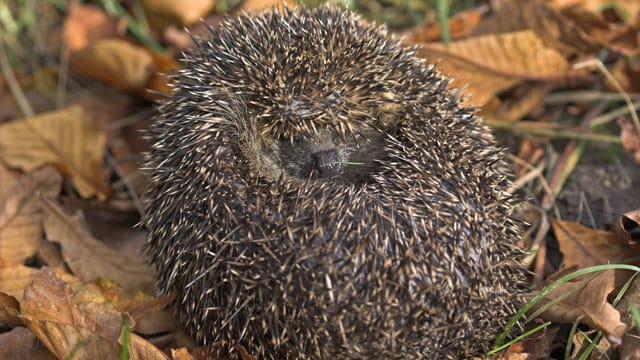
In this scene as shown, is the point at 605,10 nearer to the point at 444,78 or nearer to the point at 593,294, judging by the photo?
the point at 444,78

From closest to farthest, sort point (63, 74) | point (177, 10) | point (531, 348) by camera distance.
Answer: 1. point (531, 348)
2. point (177, 10)
3. point (63, 74)

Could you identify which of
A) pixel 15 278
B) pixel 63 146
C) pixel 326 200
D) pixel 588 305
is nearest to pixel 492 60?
pixel 588 305

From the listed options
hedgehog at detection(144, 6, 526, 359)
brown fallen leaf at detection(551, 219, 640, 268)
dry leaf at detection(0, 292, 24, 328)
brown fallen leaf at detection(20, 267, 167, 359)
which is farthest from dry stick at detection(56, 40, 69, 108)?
brown fallen leaf at detection(551, 219, 640, 268)

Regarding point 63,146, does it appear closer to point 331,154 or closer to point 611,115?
point 331,154

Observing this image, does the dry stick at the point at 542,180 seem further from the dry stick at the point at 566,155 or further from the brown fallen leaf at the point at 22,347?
the brown fallen leaf at the point at 22,347

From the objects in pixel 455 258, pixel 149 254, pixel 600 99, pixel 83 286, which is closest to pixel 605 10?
pixel 600 99

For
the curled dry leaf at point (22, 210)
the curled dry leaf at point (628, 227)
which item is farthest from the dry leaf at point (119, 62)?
the curled dry leaf at point (628, 227)
